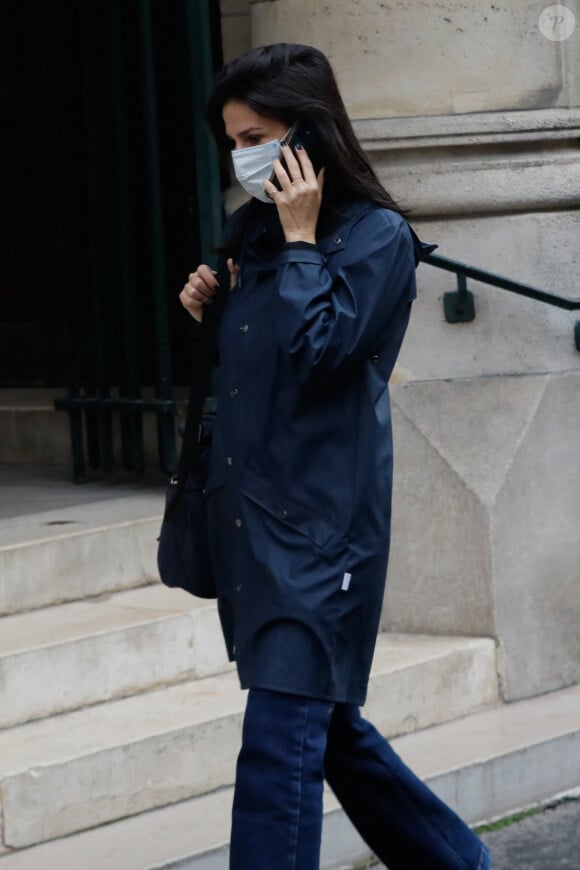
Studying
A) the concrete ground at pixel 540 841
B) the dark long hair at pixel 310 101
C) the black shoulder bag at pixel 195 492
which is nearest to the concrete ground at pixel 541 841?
the concrete ground at pixel 540 841

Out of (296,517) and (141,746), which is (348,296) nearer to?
(296,517)

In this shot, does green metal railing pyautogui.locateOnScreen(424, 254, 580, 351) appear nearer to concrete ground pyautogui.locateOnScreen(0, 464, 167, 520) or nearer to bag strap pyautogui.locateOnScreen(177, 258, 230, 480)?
concrete ground pyautogui.locateOnScreen(0, 464, 167, 520)

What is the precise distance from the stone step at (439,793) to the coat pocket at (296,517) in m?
1.02

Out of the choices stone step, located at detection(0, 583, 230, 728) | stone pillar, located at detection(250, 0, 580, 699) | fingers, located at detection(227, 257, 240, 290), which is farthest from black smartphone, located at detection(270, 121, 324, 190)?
stone pillar, located at detection(250, 0, 580, 699)

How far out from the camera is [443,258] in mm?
5438

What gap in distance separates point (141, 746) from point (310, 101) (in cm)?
179

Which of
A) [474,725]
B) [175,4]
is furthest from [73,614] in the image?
[175,4]

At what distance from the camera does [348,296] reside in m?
3.26

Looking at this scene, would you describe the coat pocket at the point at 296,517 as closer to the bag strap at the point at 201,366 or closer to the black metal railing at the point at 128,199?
the bag strap at the point at 201,366

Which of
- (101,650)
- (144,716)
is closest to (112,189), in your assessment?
(101,650)

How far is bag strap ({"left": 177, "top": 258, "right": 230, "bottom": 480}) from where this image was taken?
11.6 feet

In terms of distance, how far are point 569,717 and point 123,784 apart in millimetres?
1539

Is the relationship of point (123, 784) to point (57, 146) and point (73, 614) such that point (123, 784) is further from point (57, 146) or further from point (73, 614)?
point (57, 146)

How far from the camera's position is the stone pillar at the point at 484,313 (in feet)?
18.0
